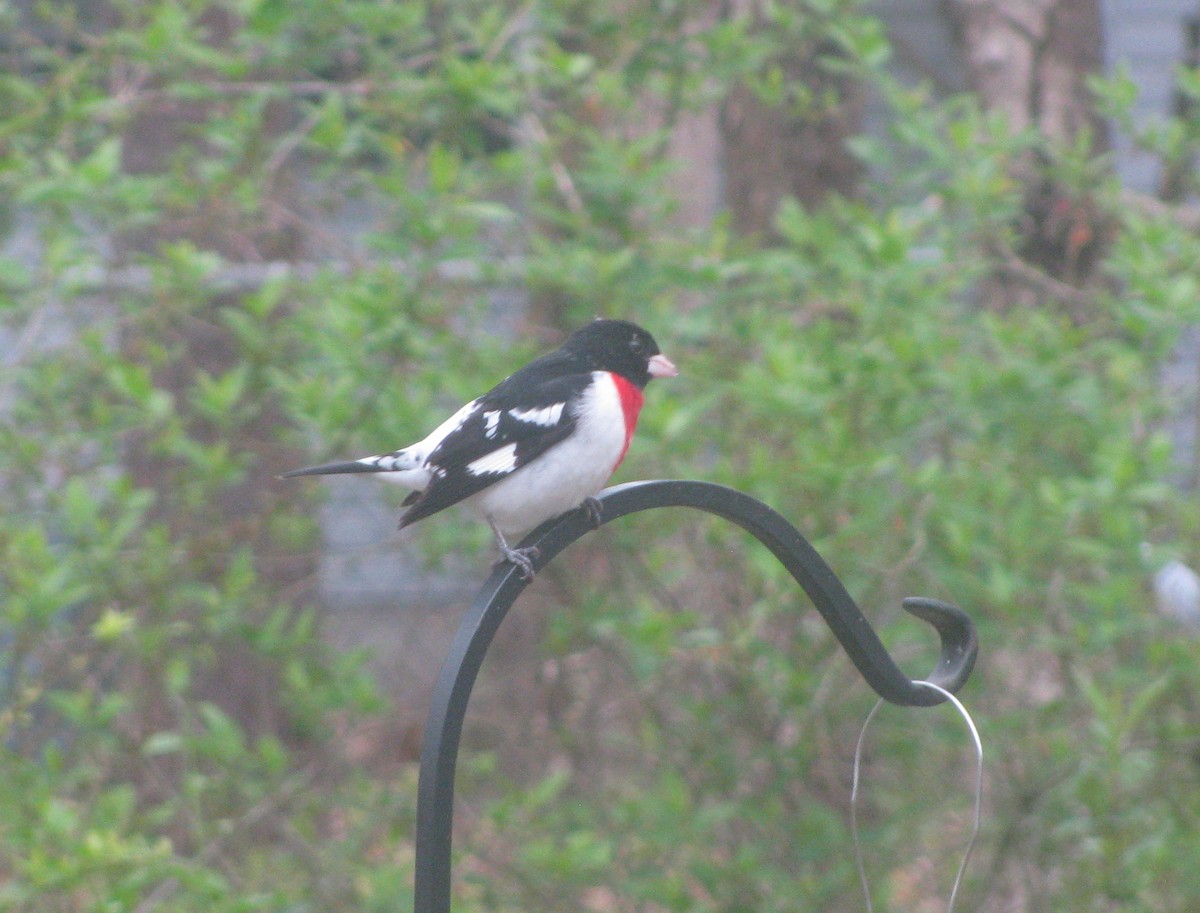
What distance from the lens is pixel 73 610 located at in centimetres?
421

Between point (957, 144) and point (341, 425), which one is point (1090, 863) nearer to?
point (957, 144)

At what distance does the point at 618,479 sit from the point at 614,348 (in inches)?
46.9

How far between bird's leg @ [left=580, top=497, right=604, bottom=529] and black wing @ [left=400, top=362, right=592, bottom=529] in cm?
14

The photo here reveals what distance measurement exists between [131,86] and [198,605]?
58.9 inches

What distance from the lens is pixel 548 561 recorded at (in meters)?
2.01

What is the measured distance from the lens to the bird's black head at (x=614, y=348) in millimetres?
2533

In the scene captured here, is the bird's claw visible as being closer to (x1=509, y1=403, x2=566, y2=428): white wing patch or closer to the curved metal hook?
the curved metal hook

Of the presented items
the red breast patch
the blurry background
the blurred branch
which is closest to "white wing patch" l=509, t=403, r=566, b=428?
the red breast patch

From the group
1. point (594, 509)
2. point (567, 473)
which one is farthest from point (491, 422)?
point (594, 509)

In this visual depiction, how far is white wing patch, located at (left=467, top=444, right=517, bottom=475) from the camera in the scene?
2.33 meters

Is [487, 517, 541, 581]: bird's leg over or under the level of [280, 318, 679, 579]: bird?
over

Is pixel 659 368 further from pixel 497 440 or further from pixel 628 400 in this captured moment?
pixel 497 440

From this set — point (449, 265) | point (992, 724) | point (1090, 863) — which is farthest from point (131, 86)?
point (1090, 863)

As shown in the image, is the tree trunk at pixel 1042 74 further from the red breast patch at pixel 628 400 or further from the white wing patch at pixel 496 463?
the white wing patch at pixel 496 463
